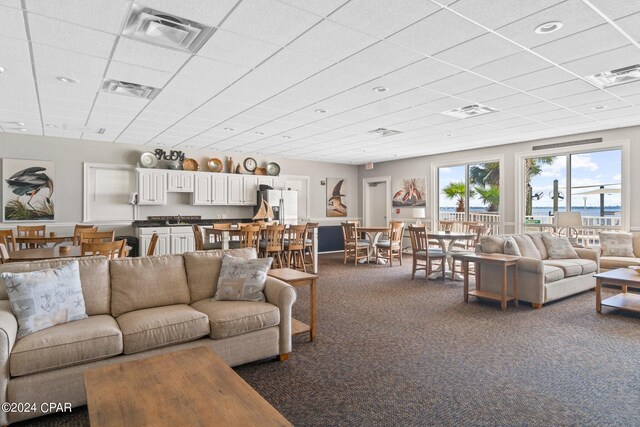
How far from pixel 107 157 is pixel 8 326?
20.6 ft

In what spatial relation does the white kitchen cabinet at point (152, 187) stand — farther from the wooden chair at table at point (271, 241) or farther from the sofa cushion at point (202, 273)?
the sofa cushion at point (202, 273)

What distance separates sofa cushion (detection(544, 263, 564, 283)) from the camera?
15.5 feet

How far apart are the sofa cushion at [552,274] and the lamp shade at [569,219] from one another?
1885 millimetres

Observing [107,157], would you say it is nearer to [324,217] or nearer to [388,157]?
[324,217]

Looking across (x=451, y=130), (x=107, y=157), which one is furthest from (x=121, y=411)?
(x=107, y=157)

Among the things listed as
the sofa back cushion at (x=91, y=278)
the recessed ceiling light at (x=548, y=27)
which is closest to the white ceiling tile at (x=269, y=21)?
the recessed ceiling light at (x=548, y=27)

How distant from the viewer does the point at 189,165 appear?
8406 mm

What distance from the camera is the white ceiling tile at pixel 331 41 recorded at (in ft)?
9.39

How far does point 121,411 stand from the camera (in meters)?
1.55

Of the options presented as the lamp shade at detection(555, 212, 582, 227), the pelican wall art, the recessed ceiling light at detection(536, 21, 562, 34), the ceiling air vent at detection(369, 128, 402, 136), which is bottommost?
the lamp shade at detection(555, 212, 582, 227)

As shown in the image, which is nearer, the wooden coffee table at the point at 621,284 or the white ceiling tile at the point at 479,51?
the white ceiling tile at the point at 479,51

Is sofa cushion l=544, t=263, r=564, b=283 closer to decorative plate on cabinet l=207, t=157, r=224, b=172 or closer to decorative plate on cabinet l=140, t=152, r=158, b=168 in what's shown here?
decorative plate on cabinet l=207, t=157, r=224, b=172

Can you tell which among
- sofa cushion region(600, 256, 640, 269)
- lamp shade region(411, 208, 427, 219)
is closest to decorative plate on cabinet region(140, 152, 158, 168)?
lamp shade region(411, 208, 427, 219)

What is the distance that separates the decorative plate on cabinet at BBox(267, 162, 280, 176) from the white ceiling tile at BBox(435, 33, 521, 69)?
254 inches
